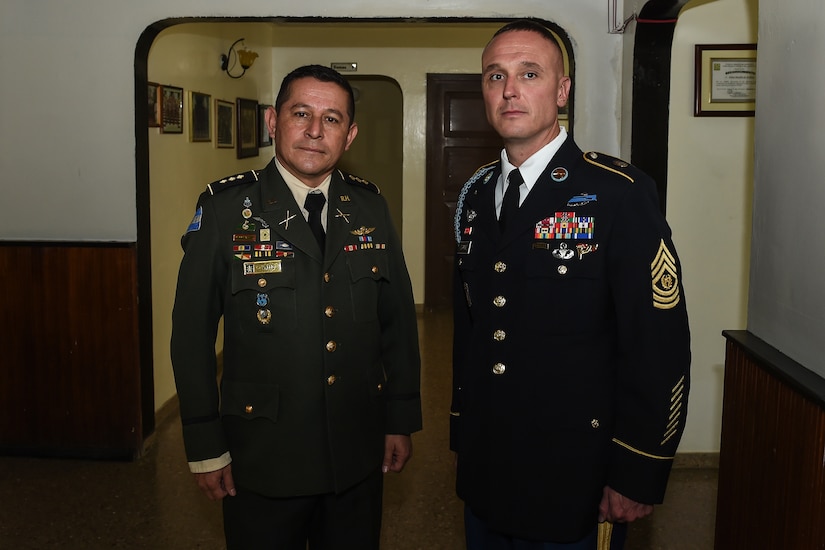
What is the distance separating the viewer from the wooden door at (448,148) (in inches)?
307

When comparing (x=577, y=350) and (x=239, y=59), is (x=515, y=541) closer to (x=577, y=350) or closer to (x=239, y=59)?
(x=577, y=350)

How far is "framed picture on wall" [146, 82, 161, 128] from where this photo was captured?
4309mm

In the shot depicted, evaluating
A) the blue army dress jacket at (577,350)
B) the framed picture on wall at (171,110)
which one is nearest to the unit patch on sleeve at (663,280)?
the blue army dress jacket at (577,350)

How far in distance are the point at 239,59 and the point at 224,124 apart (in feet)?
2.15

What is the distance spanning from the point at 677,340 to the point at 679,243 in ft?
7.49

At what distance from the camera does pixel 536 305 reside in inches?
74.0

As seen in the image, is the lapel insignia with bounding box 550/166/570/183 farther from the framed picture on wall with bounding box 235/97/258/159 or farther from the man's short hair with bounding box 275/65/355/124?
the framed picture on wall with bounding box 235/97/258/159

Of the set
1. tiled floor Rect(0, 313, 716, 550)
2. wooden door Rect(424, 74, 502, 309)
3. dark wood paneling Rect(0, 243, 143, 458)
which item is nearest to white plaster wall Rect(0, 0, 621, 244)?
dark wood paneling Rect(0, 243, 143, 458)

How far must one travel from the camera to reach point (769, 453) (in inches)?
84.7

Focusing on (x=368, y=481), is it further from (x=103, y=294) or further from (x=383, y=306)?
(x=103, y=294)

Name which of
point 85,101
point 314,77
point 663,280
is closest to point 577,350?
point 663,280

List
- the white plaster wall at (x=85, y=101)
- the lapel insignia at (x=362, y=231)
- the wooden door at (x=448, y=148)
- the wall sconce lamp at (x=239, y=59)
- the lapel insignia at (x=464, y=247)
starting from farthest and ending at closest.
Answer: the wooden door at (x=448, y=148), the wall sconce lamp at (x=239, y=59), the white plaster wall at (x=85, y=101), the lapel insignia at (x=362, y=231), the lapel insignia at (x=464, y=247)

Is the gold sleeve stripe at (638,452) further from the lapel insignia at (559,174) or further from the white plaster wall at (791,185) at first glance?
the lapel insignia at (559,174)

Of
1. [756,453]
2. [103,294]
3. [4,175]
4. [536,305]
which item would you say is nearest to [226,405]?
[536,305]
